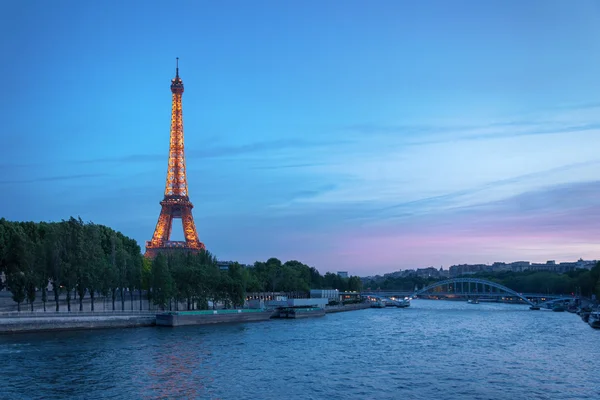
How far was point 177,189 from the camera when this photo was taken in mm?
98500

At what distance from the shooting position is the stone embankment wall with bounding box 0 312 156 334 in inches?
1805

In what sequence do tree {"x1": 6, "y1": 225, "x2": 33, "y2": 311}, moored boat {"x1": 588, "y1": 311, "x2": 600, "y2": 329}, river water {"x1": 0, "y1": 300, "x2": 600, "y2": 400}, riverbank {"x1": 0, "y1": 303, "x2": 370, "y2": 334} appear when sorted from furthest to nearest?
moored boat {"x1": 588, "y1": 311, "x2": 600, "y2": 329} < tree {"x1": 6, "y1": 225, "x2": 33, "y2": 311} < riverbank {"x1": 0, "y1": 303, "x2": 370, "y2": 334} < river water {"x1": 0, "y1": 300, "x2": 600, "y2": 400}

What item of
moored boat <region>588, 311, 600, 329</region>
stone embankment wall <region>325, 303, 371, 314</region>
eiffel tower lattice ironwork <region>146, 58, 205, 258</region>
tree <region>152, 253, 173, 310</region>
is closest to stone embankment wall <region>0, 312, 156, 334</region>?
tree <region>152, 253, 173, 310</region>

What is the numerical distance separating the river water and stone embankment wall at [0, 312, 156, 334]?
153cm

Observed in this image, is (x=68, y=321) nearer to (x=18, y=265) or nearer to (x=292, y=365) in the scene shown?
(x=18, y=265)

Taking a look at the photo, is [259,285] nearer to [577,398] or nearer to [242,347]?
[242,347]

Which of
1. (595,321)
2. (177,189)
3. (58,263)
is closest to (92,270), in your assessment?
(58,263)

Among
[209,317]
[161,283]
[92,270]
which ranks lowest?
[209,317]

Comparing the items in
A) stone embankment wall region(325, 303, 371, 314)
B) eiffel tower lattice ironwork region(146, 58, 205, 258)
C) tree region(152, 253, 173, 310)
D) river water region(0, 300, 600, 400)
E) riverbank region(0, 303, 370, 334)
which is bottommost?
stone embankment wall region(325, 303, 371, 314)

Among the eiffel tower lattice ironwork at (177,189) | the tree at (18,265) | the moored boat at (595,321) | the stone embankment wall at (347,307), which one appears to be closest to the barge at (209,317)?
the tree at (18,265)

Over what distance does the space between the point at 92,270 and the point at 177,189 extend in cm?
4362

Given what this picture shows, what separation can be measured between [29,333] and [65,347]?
8.75 metres

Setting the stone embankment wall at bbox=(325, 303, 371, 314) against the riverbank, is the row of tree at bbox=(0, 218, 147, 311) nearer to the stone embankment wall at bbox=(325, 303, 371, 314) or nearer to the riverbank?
the riverbank

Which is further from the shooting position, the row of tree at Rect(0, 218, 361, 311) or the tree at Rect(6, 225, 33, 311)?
the row of tree at Rect(0, 218, 361, 311)
